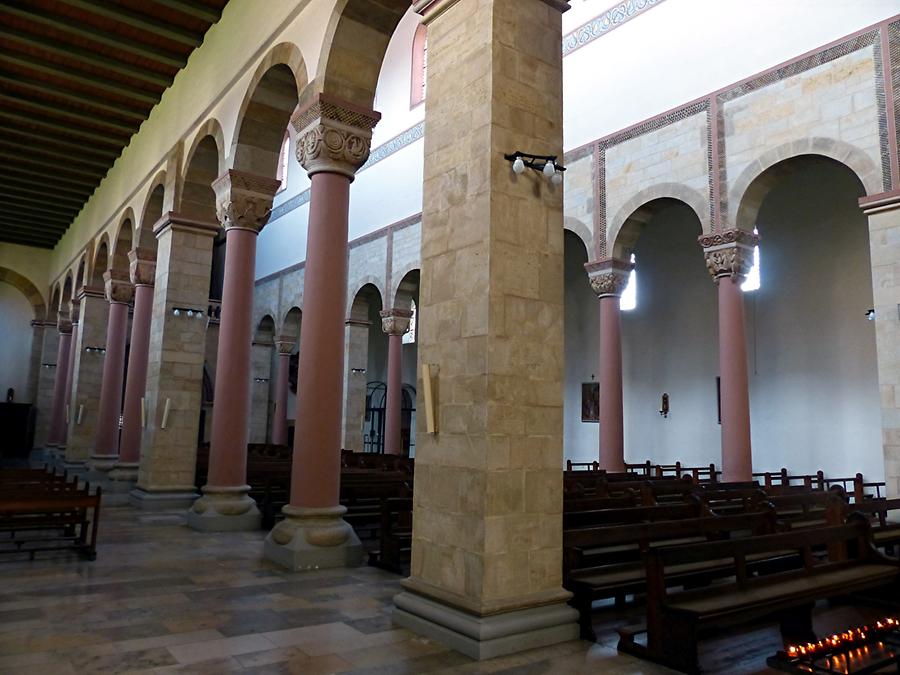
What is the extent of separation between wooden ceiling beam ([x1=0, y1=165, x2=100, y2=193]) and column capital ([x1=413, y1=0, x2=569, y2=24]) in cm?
1508

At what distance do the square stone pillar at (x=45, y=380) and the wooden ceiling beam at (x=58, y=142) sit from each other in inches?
428

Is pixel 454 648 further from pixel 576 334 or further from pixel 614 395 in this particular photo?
pixel 576 334

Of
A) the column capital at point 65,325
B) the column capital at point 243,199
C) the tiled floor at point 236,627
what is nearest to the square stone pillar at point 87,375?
the column capital at point 65,325

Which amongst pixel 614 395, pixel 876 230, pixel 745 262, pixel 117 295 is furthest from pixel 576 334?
pixel 117 295

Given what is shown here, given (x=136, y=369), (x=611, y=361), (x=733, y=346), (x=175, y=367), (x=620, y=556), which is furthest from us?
(x=611, y=361)

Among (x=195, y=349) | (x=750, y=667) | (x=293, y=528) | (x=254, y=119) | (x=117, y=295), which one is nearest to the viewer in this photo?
(x=750, y=667)

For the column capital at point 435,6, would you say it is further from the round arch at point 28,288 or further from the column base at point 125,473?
the round arch at point 28,288

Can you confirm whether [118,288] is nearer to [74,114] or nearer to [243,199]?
[74,114]

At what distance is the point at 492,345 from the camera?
14.2ft

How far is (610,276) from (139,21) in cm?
917

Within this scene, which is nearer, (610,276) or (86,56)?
(86,56)

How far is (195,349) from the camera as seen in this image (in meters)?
11.0

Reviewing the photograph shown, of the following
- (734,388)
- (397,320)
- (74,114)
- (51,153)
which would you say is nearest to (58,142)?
(51,153)

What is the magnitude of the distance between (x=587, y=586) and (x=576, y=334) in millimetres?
14577
